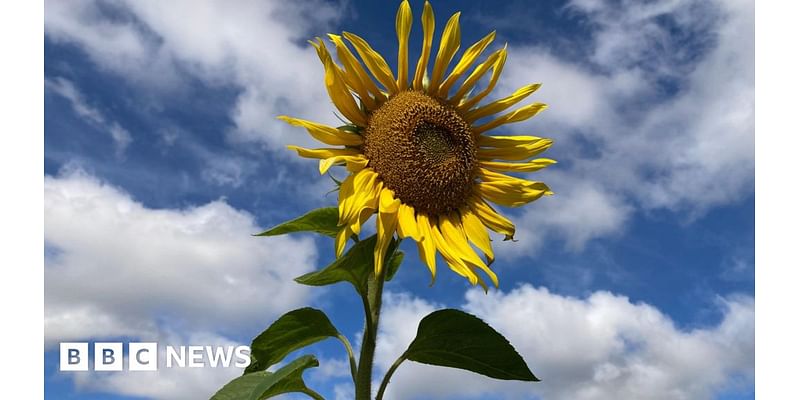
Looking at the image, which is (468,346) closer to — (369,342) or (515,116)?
(369,342)

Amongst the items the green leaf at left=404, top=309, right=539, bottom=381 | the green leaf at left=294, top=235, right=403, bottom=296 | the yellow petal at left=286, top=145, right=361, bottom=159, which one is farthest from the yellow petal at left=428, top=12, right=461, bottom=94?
the green leaf at left=404, top=309, right=539, bottom=381

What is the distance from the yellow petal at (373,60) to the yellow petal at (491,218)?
753 mm

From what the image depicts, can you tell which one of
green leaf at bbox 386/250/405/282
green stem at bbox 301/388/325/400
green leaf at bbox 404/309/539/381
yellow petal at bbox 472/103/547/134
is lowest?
green stem at bbox 301/388/325/400

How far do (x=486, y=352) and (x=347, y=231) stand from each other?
94 cm

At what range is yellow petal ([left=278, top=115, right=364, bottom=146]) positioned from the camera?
11.6 feet

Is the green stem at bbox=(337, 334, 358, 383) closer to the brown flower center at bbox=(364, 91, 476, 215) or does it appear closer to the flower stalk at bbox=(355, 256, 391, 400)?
the flower stalk at bbox=(355, 256, 391, 400)

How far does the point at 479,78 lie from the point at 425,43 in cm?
37

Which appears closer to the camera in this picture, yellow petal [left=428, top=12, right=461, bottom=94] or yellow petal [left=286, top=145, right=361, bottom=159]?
yellow petal [left=286, top=145, right=361, bottom=159]

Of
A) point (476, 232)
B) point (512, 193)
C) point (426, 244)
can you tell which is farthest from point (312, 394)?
point (512, 193)

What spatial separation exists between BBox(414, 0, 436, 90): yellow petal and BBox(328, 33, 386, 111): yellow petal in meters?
0.24

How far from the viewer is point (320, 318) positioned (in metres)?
3.88

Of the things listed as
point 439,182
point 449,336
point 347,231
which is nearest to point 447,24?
point 439,182

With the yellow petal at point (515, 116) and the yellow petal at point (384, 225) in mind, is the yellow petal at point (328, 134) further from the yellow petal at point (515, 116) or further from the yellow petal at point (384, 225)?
the yellow petal at point (515, 116)

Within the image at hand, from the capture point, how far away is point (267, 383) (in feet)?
11.1
